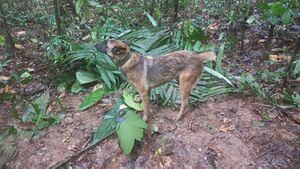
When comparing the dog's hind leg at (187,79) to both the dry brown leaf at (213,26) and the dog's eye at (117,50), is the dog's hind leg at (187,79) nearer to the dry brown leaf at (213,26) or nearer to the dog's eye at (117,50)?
the dog's eye at (117,50)

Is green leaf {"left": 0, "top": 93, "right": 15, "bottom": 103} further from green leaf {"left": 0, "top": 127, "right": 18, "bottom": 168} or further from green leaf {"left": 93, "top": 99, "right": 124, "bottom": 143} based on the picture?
green leaf {"left": 93, "top": 99, "right": 124, "bottom": 143}

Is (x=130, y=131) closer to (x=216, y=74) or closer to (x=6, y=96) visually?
(x=216, y=74)

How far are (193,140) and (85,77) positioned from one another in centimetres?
194

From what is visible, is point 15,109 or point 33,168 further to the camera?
point 15,109

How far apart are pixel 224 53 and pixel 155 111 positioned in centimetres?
179

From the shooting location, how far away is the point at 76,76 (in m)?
5.00

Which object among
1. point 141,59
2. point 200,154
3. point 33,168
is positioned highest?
point 141,59

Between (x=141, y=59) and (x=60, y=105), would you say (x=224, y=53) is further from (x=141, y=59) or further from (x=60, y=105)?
(x=60, y=105)

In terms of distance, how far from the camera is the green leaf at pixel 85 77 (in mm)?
4938

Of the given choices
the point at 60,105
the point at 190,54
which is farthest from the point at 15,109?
the point at 190,54

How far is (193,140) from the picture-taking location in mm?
3867

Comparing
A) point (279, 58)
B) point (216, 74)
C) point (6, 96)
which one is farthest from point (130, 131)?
point (279, 58)

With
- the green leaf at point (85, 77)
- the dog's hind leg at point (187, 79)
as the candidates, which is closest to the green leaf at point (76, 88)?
the green leaf at point (85, 77)

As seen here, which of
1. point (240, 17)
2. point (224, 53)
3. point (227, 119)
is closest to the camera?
point (227, 119)
